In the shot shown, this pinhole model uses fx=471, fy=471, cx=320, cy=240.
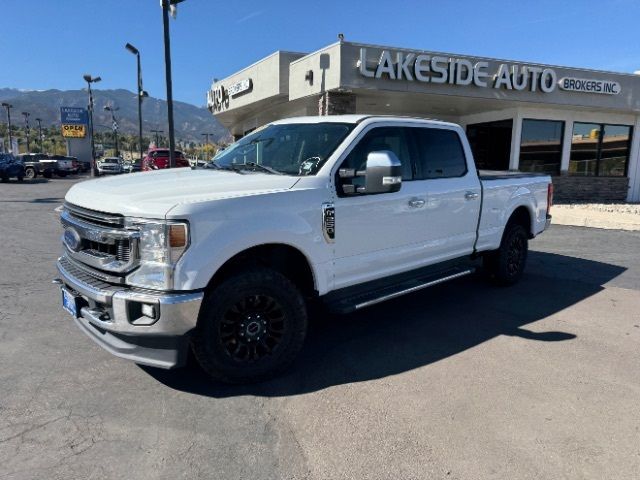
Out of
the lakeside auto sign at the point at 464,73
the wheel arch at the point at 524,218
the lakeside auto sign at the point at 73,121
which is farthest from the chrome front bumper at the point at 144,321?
the lakeside auto sign at the point at 73,121

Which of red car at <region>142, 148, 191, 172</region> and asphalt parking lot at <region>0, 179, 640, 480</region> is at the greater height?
red car at <region>142, 148, 191, 172</region>

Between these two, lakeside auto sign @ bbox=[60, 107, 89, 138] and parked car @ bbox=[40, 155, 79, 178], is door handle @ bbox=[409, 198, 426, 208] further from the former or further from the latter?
lakeside auto sign @ bbox=[60, 107, 89, 138]

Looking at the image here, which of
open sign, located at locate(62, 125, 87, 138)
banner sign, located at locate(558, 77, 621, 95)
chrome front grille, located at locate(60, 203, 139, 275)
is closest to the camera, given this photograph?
chrome front grille, located at locate(60, 203, 139, 275)

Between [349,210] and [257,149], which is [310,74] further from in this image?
[349,210]

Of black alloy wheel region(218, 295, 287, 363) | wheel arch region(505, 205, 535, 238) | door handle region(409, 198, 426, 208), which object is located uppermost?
door handle region(409, 198, 426, 208)

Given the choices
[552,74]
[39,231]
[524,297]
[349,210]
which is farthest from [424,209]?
[552,74]

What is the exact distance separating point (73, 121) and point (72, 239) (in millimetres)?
48454

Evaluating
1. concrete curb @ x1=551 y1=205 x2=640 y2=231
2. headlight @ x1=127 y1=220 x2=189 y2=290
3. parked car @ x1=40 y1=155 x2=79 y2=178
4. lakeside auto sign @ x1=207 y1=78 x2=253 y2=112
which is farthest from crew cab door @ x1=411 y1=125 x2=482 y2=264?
parked car @ x1=40 y1=155 x2=79 y2=178

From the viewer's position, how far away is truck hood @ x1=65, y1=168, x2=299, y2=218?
3.04 m

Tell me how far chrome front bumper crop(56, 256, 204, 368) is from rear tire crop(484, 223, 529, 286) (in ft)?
14.1

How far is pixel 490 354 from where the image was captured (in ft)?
13.5

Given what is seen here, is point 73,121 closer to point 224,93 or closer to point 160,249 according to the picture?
point 224,93

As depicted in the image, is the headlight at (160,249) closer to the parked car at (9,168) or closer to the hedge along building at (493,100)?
the hedge along building at (493,100)

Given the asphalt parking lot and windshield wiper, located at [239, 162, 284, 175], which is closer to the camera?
the asphalt parking lot
